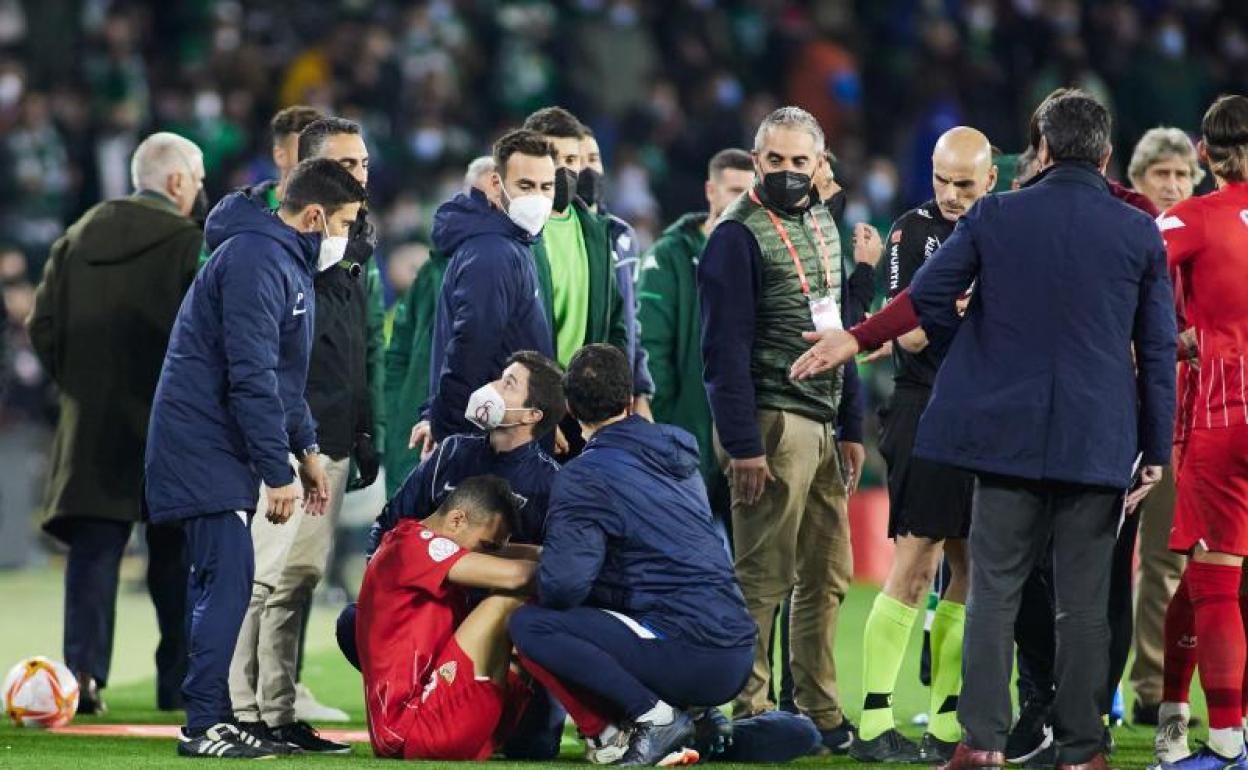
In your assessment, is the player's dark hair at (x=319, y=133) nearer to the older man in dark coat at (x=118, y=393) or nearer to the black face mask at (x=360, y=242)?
the black face mask at (x=360, y=242)

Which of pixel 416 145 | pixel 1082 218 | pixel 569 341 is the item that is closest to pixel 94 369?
pixel 569 341

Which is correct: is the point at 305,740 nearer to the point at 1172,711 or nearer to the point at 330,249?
the point at 330,249

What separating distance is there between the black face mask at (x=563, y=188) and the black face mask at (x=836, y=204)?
3.24ft

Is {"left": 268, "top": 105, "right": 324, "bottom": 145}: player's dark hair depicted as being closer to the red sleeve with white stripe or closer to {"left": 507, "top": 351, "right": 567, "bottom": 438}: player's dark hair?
Answer: {"left": 507, "top": 351, "right": 567, "bottom": 438}: player's dark hair

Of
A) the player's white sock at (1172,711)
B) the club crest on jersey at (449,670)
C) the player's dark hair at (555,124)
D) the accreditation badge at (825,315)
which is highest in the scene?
the player's dark hair at (555,124)

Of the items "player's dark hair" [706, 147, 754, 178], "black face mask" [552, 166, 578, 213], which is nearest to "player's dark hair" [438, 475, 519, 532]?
"black face mask" [552, 166, 578, 213]

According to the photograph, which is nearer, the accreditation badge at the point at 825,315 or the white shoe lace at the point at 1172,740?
the white shoe lace at the point at 1172,740

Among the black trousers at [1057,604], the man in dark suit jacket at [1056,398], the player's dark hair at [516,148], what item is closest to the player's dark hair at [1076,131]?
the man in dark suit jacket at [1056,398]

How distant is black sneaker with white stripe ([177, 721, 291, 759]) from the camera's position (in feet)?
22.7

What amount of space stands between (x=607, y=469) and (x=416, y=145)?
12366 mm

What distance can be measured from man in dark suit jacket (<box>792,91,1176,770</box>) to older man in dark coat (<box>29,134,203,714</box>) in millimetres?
3836

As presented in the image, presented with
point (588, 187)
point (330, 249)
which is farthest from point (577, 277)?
point (330, 249)

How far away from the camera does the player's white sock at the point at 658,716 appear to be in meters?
6.73

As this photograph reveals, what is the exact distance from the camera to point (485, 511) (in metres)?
7.10
